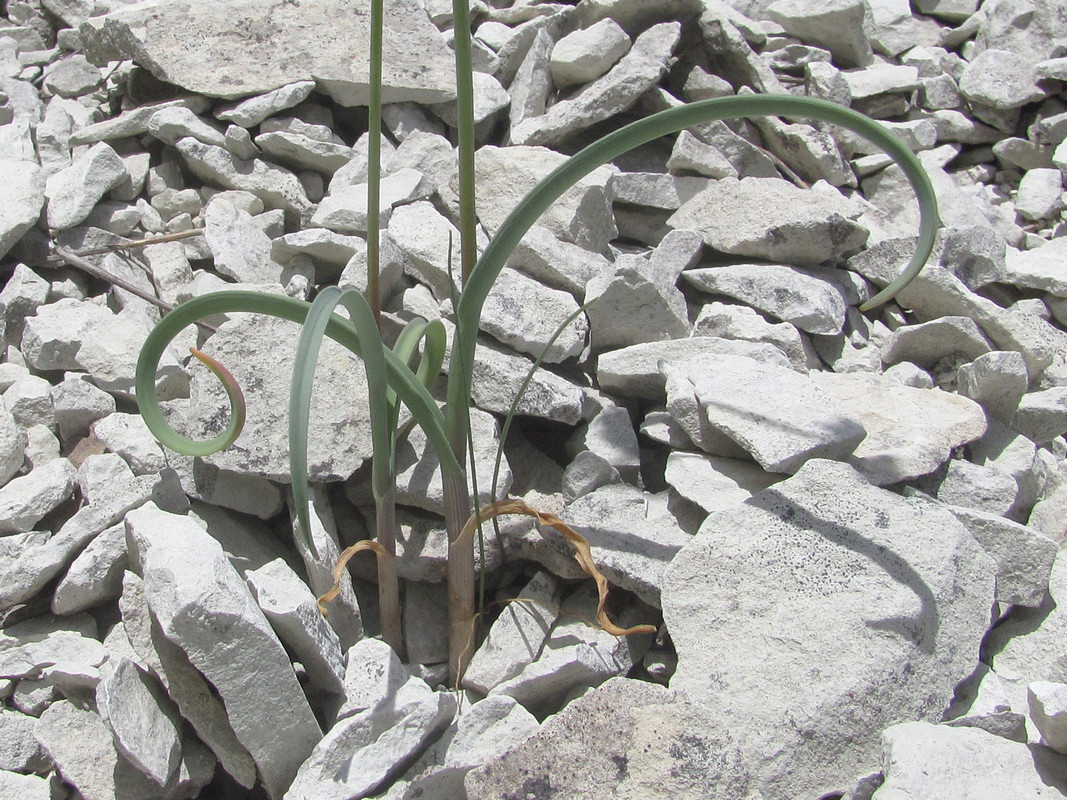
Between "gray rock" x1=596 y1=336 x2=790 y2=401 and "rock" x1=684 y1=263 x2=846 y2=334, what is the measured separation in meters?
0.18

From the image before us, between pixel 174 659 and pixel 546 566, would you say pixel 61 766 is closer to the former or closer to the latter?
pixel 174 659

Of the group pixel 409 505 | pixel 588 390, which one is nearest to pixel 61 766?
pixel 409 505

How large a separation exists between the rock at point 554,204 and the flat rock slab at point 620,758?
112cm

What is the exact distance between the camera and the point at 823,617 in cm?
133

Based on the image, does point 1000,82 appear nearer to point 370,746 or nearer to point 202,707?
point 370,746

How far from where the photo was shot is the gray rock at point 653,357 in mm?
1747

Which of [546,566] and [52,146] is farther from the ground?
[52,146]

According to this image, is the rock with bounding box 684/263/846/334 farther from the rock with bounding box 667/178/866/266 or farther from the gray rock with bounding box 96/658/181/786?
the gray rock with bounding box 96/658/181/786

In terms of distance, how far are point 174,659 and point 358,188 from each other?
1117 mm

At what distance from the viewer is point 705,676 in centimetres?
132

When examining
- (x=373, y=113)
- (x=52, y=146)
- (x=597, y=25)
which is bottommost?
(x=52, y=146)

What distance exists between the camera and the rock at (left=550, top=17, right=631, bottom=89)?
2.42m

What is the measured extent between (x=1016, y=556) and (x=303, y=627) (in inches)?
42.3

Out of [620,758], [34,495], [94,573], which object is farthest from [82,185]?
[620,758]
